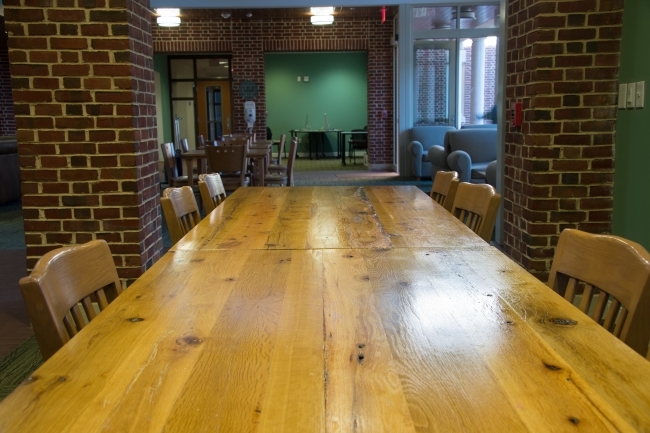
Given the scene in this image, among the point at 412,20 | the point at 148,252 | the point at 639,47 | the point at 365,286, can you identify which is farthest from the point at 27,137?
the point at 412,20

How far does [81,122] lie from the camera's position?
3.20m

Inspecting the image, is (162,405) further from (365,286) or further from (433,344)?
(365,286)

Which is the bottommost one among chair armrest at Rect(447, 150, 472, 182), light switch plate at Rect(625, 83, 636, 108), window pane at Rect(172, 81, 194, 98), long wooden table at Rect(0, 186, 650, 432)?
chair armrest at Rect(447, 150, 472, 182)

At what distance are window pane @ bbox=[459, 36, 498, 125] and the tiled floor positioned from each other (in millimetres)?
1826

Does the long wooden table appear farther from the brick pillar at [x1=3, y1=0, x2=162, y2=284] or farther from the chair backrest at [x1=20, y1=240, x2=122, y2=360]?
the brick pillar at [x1=3, y1=0, x2=162, y2=284]

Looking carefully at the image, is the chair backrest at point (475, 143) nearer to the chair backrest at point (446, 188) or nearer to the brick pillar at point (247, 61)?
the brick pillar at point (247, 61)

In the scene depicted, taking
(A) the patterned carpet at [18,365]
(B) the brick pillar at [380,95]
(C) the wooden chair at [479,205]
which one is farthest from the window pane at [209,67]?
(C) the wooden chair at [479,205]

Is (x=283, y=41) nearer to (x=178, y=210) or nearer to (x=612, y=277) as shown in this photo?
(x=178, y=210)

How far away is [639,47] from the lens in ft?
9.91

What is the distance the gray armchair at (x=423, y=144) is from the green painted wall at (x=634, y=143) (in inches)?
284

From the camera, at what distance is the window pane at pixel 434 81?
10711 mm

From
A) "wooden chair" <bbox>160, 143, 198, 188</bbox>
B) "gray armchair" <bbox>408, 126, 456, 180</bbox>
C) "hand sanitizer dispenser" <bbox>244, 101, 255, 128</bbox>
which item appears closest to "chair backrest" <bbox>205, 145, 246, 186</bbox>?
"wooden chair" <bbox>160, 143, 198, 188</bbox>

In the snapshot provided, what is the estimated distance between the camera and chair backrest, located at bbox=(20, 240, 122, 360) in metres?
1.23

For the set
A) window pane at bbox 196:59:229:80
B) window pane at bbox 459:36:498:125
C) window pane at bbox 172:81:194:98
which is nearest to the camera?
window pane at bbox 459:36:498:125
